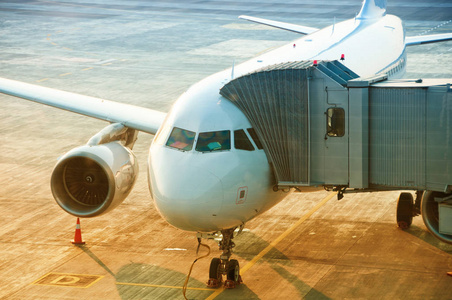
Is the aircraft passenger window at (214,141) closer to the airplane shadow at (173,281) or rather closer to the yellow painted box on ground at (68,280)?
the airplane shadow at (173,281)

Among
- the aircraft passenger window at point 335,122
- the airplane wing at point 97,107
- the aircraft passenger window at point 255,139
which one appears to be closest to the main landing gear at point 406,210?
the aircraft passenger window at point 335,122

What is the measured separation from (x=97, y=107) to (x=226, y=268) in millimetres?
7848

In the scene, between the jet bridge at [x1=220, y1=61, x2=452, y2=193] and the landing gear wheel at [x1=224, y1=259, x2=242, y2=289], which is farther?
the landing gear wheel at [x1=224, y1=259, x2=242, y2=289]

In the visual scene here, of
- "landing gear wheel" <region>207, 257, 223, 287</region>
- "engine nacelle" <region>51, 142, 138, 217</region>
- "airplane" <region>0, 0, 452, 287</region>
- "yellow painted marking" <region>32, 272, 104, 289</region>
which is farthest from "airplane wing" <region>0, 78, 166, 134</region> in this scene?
"landing gear wheel" <region>207, 257, 223, 287</region>

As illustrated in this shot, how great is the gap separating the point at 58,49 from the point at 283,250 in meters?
35.8

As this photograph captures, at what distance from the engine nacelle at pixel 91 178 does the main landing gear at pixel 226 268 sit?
125 inches

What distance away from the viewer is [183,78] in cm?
4341

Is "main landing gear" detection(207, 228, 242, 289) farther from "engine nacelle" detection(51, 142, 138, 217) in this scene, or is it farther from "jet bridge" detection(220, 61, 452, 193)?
"engine nacelle" detection(51, 142, 138, 217)

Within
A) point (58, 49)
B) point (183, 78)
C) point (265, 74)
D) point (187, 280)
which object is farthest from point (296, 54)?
point (58, 49)

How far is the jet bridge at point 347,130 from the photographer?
1644 centimetres

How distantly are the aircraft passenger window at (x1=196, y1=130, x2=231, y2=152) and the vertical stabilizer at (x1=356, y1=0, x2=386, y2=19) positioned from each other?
554 inches

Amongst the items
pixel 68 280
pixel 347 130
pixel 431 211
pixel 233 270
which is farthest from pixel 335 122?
pixel 68 280

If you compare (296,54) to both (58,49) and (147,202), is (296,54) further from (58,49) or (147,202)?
(58,49)

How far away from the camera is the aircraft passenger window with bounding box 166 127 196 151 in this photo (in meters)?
16.7
